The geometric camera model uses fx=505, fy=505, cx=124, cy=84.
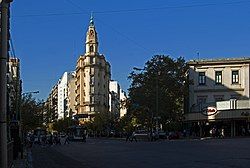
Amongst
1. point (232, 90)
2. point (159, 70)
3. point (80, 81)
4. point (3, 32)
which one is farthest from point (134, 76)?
point (80, 81)

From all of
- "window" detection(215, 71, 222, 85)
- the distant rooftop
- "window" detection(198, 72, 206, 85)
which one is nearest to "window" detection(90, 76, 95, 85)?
the distant rooftop

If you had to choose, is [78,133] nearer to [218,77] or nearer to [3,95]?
[218,77]

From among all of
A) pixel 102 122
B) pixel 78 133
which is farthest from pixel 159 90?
pixel 102 122

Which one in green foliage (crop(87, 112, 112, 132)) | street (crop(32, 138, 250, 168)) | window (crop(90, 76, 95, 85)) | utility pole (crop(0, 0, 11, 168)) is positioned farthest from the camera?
window (crop(90, 76, 95, 85))

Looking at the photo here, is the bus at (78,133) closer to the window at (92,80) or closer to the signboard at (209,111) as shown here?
the signboard at (209,111)

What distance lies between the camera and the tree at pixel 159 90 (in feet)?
260

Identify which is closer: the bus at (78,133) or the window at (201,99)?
the window at (201,99)

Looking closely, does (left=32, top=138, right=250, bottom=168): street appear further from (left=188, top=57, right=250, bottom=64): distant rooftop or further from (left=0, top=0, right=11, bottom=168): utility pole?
(left=188, top=57, right=250, bottom=64): distant rooftop

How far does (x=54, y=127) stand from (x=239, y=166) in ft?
566

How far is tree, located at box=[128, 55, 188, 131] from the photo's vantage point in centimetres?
7925

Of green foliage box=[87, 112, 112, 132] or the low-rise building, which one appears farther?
green foliage box=[87, 112, 112, 132]

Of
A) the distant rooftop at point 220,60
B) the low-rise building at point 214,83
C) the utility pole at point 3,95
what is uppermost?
the distant rooftop at point 220,60

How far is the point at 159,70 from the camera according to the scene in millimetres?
83000

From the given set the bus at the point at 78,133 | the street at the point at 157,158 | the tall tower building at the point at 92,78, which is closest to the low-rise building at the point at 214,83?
the bus at the point at 78,133
